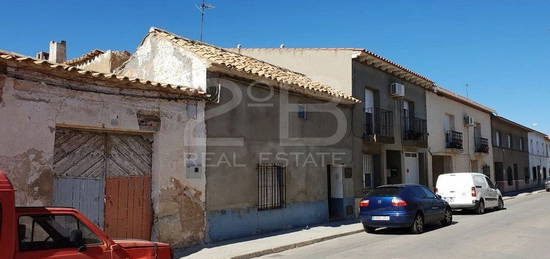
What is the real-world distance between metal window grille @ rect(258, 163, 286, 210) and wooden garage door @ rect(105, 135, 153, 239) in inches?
137

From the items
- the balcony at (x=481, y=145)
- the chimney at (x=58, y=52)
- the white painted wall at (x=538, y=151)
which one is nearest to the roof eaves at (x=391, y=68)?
the balcony at (x=481, y=145)

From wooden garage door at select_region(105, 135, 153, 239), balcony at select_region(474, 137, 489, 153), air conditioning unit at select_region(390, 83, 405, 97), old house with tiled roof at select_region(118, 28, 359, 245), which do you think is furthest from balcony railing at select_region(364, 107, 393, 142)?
balcony at select_region(474, 137, 489, 153)

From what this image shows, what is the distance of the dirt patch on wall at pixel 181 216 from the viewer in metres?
9.54

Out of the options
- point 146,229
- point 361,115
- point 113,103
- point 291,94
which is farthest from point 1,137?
point 361,115

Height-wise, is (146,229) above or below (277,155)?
below

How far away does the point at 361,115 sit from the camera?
17.0 meters

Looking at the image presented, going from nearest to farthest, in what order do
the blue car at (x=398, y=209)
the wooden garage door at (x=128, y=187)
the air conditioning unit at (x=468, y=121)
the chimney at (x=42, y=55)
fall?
the wooden garage door at (x=128, y=187)
the blue car at (x=398, y=209)
the chimney at (x=42, y=55)
the air conditioning unit at (x=468, y=121)

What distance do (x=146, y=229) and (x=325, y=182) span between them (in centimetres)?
688

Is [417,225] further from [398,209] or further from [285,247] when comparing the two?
[285,247]

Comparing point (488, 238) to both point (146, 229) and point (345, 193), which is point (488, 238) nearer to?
point (345, 193)

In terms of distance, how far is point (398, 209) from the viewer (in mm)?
11758

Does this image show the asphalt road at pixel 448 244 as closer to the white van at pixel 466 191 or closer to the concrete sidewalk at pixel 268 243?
the concrete sidewalk at pixel 268 243

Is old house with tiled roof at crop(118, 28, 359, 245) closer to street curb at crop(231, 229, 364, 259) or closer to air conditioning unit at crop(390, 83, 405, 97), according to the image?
street curb at crop(231, 229, 364, 259)

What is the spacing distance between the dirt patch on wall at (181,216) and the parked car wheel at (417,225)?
5.58 meters
